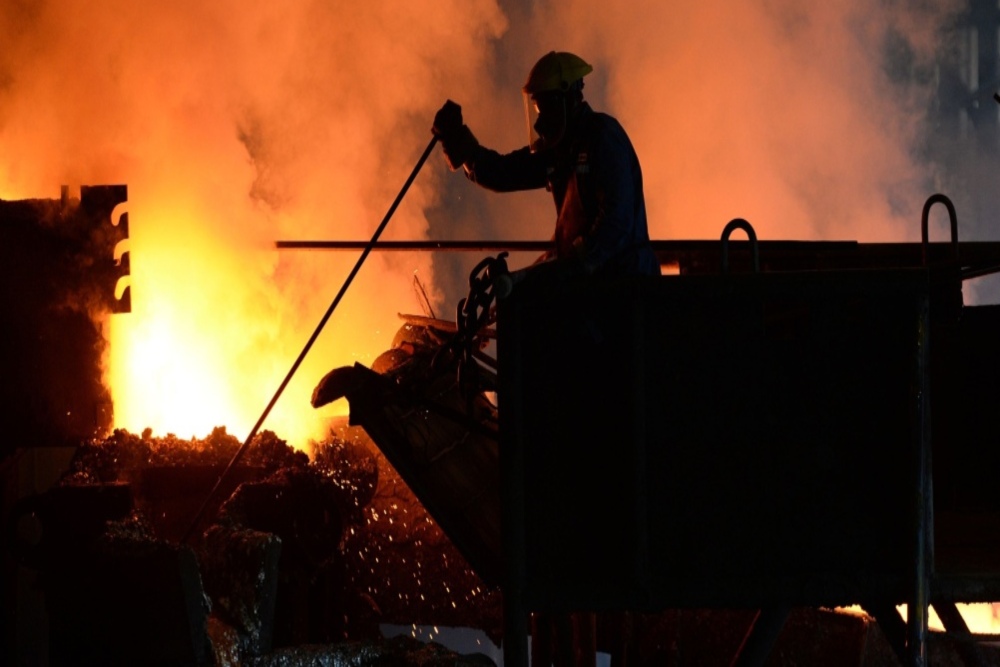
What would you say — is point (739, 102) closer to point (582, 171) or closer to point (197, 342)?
point (197, 342)

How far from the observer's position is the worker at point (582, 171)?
169 inches

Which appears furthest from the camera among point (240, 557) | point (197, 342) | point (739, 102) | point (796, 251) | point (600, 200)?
point (739, 102)

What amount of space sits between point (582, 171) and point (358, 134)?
10843 mm

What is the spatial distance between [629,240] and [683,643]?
342cm

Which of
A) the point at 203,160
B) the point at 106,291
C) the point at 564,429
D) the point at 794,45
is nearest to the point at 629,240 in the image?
the point at 564,429

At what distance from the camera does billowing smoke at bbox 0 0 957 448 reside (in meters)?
7.81

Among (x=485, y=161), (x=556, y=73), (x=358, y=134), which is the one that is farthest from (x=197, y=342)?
(x=358, y=134)

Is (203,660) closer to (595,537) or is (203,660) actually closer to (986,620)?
(595,537)

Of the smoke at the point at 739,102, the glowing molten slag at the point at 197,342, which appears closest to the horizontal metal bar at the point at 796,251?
the glowing molten slag at the point at 197,342

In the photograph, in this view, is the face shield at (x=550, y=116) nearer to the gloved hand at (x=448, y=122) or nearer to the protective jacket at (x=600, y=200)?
the protective jacket at (x=600, y=200)

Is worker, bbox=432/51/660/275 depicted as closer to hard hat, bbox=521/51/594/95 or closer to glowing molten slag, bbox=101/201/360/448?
hard hat, bbox=521/51/594/95

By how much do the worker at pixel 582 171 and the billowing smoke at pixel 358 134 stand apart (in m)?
3.13

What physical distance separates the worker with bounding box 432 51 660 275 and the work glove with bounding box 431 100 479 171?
0.17 metres

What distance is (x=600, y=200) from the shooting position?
437cm
